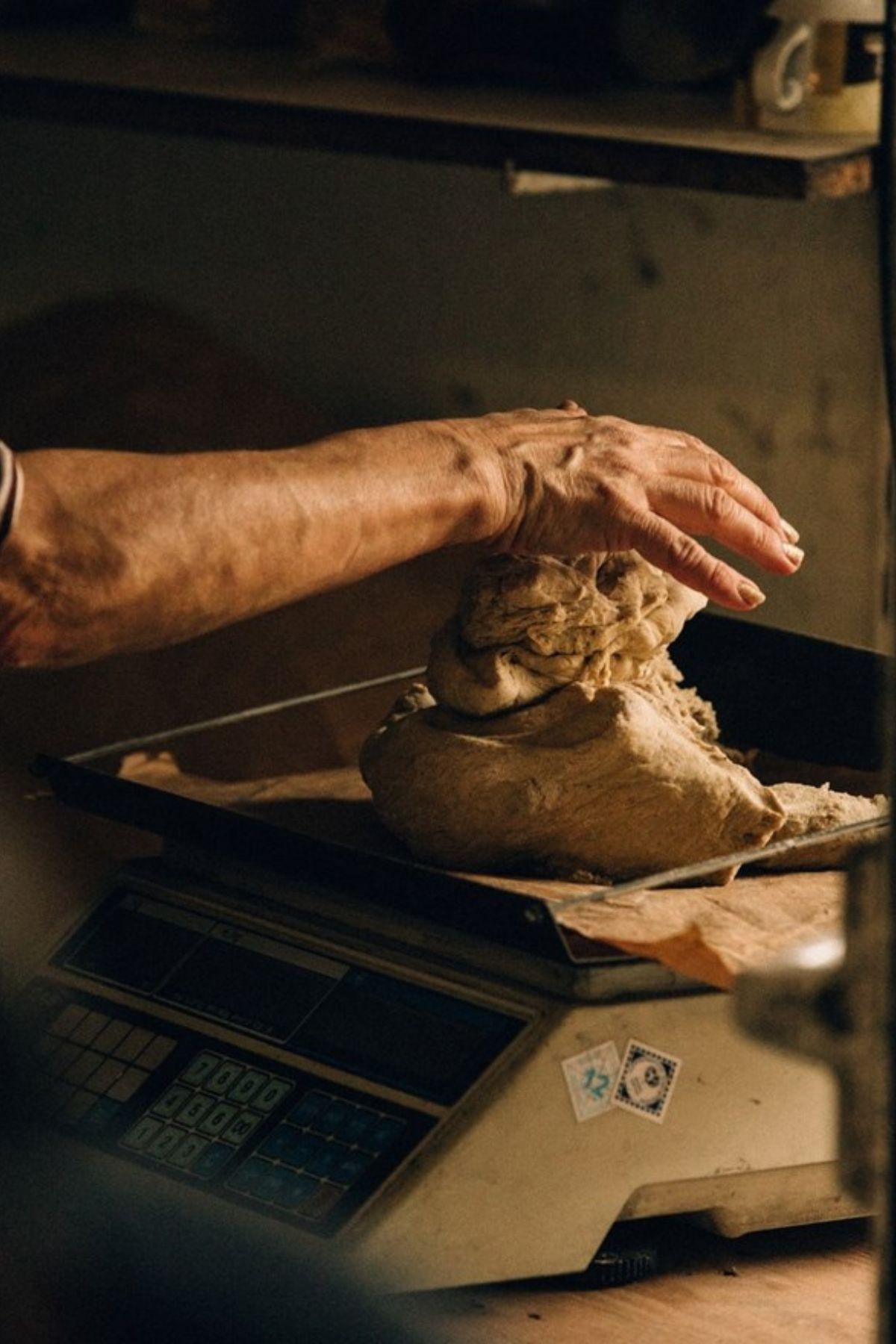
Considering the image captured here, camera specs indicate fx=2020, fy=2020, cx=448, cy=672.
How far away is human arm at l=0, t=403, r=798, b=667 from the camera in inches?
46.9

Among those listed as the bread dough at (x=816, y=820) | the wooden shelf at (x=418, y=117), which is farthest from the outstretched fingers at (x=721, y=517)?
the wooden shelf at (x=418, y=117)

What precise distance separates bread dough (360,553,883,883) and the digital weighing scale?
46 mm

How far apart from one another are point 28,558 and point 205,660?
45.9 inches

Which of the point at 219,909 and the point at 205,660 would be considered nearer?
the point at 219,909

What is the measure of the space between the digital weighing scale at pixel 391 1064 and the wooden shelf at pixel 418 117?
720mm

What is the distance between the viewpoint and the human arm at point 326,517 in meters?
1.19

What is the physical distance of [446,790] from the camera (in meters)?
1.33

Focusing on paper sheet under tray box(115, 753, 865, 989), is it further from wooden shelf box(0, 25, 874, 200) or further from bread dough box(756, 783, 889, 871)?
wooden shelf box(0, 25, 874, 200)

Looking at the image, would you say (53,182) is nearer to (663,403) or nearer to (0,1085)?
(663,403)

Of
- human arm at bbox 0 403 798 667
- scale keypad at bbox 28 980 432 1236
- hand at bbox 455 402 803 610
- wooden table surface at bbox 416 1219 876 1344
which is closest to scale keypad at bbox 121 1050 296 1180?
scale keypad at bbox 28 980 432 1236

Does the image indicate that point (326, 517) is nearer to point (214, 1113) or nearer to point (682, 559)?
point (682, 559)

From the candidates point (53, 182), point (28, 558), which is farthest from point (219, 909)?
point (53, 182)

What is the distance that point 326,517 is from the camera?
50.2 inches

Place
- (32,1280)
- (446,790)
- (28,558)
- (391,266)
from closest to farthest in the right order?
(32,1280), (28,558), (446,790), (391,266)
